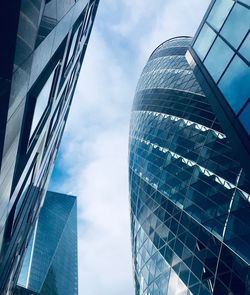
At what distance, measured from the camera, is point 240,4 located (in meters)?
13.6

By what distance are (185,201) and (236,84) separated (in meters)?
22.8

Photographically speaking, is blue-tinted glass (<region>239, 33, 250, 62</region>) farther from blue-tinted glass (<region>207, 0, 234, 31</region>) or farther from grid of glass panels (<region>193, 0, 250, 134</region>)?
blue-tinted glass (<region>207, 0, 234, 31</region>)

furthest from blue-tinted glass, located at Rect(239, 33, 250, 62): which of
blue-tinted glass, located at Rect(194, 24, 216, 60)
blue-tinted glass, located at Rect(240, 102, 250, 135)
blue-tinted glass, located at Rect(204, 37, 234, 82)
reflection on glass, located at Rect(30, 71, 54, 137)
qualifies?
reflection on glass, located at Rect(30, 71, 54, 137)

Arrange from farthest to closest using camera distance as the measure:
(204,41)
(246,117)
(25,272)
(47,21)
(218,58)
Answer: (25,272) → (204,41) → (218,58) → (246,117) → (47,21)

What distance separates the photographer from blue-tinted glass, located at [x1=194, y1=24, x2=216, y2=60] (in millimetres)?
17233

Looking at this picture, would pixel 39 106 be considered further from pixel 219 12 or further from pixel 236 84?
pixel 219 12

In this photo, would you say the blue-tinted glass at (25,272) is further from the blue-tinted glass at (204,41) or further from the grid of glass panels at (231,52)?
the grid of glass panels at (231,52)

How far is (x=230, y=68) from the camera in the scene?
45.5ft

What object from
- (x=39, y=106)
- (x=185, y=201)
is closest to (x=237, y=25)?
(x=39, y=106)

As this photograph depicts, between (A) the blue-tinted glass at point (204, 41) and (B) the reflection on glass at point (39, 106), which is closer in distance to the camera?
(B) the reflection on glass at point (39, 106)

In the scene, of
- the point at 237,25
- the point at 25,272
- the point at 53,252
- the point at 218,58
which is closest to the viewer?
the point at 237,25

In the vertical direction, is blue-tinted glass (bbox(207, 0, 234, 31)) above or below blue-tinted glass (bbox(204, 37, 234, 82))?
above

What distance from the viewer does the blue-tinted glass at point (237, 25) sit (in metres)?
12.9

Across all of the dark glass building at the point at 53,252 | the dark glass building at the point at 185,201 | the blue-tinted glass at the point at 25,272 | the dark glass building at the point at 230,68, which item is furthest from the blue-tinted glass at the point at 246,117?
the blue-tinted glass at the point at 25,272
